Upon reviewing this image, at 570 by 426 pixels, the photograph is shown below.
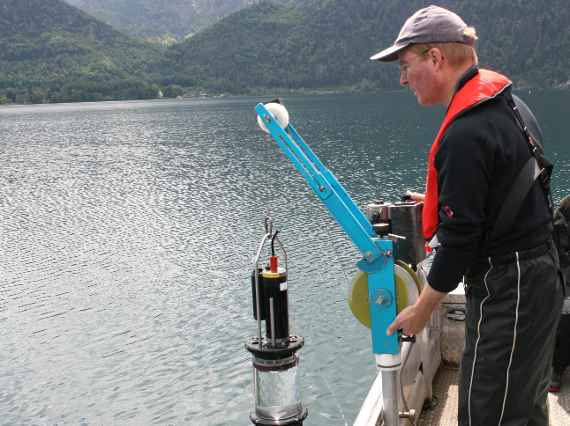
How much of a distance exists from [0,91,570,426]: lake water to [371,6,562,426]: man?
8516 mm

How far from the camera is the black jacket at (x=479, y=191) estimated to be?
2465 millimetres

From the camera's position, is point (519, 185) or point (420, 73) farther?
point (420, 73)

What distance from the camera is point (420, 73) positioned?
2682mm

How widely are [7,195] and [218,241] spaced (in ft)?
54.0

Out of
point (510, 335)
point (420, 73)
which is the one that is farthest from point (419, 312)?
point (420, 73)

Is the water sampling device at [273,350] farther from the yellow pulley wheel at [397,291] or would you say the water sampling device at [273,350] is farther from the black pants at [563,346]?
the black pants at [563,346]

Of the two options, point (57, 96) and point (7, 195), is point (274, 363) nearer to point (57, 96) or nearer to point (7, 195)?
point (7, 195)

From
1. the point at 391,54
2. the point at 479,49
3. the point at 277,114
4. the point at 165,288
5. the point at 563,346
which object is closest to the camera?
the point at 391,54

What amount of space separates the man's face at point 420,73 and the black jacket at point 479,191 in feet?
0.40

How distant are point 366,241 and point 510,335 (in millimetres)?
713

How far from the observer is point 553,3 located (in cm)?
17062

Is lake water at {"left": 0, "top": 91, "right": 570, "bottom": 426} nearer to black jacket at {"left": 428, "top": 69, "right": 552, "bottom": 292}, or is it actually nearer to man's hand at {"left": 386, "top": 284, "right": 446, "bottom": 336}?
man's hand at {"left": 386, "top": 284, "right": 446, "bottom": 336}

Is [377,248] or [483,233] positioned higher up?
[483,233]

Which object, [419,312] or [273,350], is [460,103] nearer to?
[419,312]
